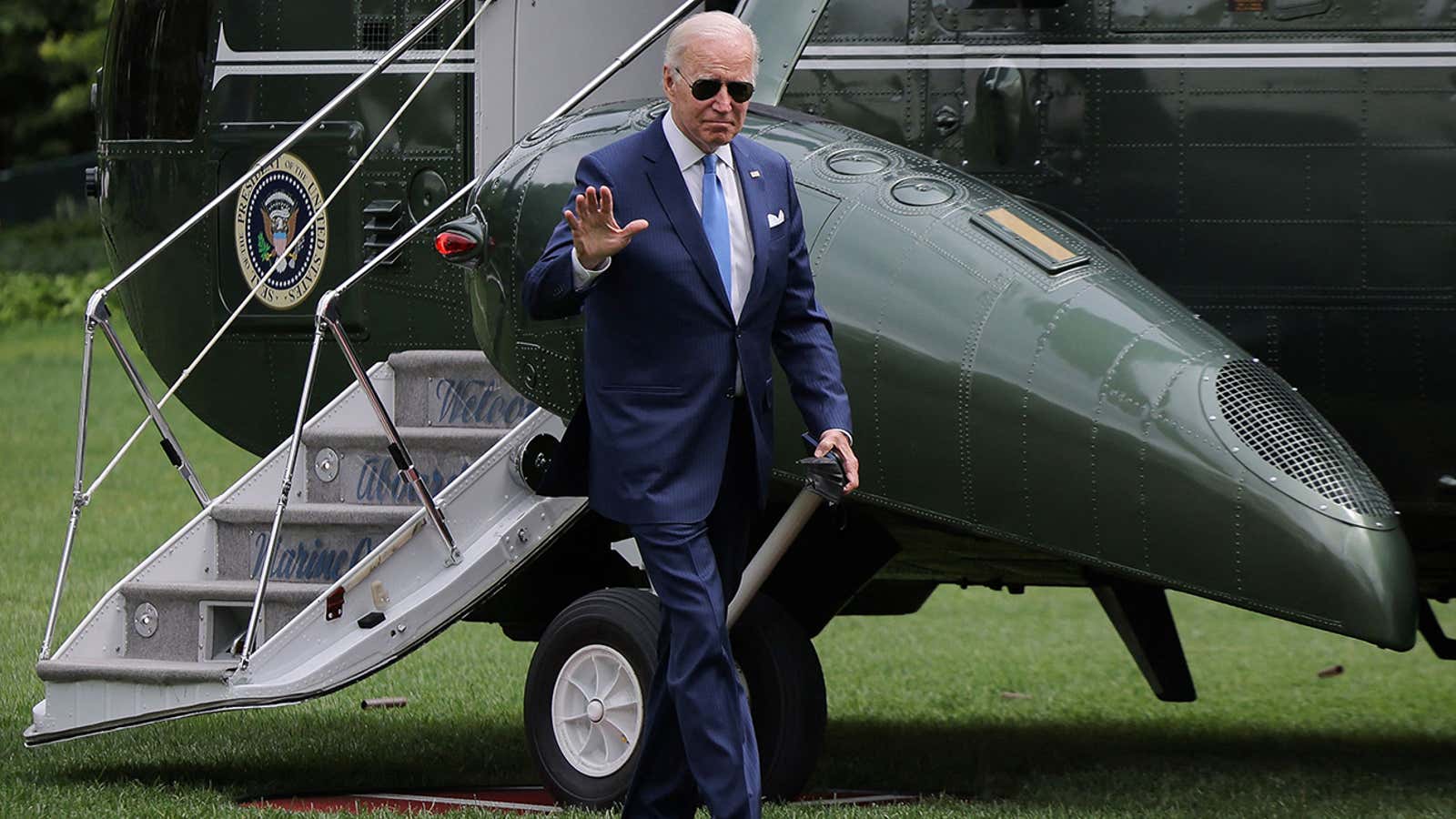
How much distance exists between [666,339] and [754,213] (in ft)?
1.17

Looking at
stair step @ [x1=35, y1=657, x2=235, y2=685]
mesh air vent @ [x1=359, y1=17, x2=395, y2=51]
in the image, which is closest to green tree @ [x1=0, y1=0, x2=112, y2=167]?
mesh air vent @ [x1=359, y1=17, x2=395, y2=51]

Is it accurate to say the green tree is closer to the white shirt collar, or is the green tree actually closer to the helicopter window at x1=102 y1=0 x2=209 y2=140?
the helicopter window at x1=102 y1=0 x2=209 y2=140

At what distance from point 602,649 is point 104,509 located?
10.3m

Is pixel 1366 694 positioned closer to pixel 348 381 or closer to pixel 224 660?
pixel 348 381

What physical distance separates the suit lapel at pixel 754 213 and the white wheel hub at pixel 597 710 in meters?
1.77

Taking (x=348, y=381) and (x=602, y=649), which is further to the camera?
(x=348, y=381)

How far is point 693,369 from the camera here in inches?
200

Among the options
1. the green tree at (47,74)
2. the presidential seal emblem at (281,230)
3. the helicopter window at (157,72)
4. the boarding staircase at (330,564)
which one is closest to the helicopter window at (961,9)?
the boarding staircase at (330,564)

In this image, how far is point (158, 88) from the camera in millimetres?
8562

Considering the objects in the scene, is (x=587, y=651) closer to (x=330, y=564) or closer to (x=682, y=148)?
(x=330, y=564)

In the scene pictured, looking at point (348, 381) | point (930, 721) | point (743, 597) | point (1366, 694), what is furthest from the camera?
point (1366, 694)

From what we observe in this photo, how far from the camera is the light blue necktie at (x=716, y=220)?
5.12 meters

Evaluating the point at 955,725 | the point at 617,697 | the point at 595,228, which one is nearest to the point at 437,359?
the point at 617,697

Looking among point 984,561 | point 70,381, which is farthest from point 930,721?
point 70,381
